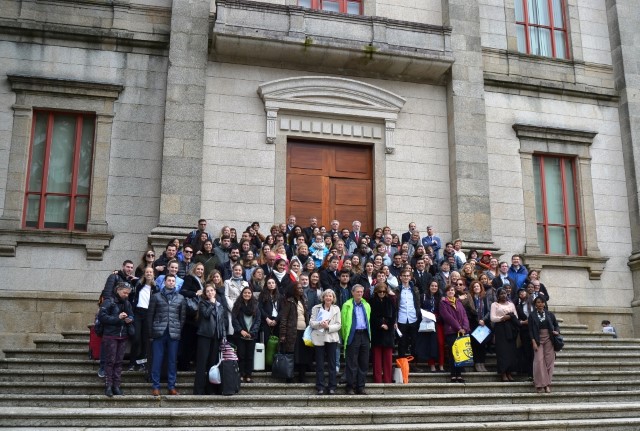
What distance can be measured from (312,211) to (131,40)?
19.2ft

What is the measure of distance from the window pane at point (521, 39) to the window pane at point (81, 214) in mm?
12367

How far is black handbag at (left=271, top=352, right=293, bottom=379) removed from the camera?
35.8 feet

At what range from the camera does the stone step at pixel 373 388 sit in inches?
414

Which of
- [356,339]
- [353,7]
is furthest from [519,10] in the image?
[356,339]

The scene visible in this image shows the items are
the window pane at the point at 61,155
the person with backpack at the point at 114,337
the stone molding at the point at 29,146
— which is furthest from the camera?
the window pane at the point at 61,155

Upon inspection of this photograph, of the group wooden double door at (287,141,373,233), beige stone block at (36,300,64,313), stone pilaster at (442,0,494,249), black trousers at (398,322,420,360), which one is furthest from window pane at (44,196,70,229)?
stone pilaster at (442,0,494,249)

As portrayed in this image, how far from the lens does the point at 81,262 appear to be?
49.1ft

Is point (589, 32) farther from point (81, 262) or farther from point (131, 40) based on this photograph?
point (81, 262)

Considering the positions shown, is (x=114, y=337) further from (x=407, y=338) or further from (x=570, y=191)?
(x=570, y=191)

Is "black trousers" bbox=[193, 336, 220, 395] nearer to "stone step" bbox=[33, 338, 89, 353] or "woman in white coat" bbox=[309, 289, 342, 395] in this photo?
"woman in white coat" bbox=[309, 289, 342, 395]

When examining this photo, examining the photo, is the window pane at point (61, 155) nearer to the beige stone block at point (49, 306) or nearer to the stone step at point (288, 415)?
the beige stone block at point (49, 306)

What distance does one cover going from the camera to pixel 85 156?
51.6ft

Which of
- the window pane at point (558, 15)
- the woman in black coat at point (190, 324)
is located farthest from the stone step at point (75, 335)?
the window pane at point (558, 15)

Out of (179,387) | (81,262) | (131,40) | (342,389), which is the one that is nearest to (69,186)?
(81,262)
